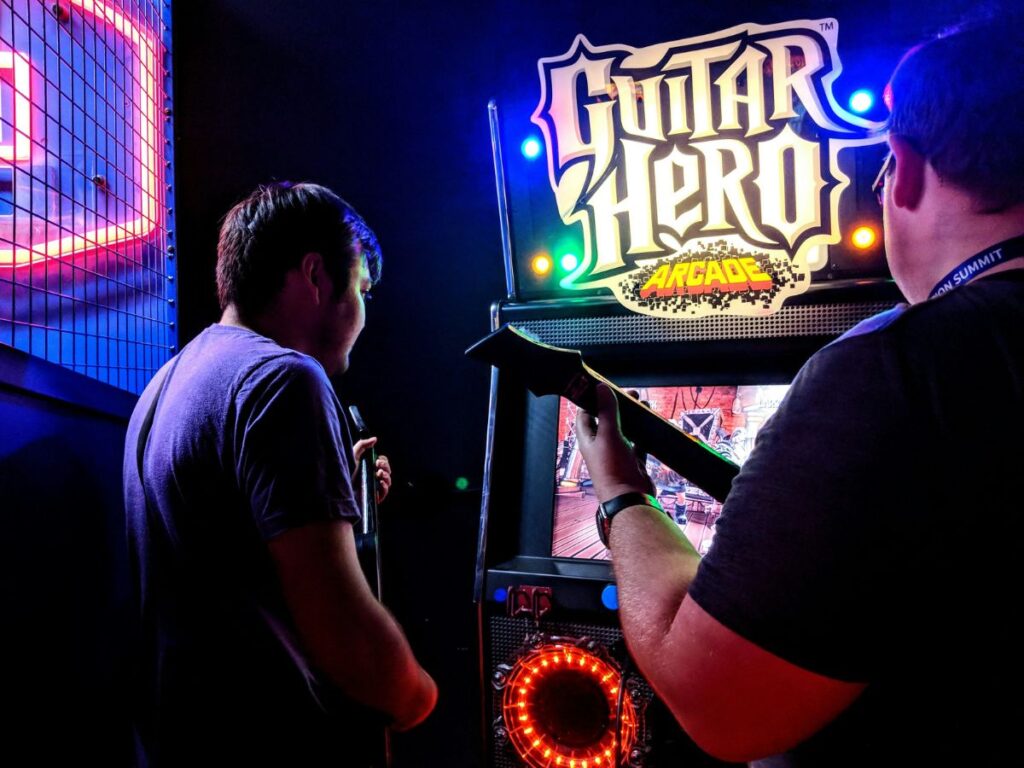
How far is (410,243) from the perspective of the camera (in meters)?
2.73

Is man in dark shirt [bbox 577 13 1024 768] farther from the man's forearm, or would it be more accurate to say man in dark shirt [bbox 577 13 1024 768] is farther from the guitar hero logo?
the guitar hero logo

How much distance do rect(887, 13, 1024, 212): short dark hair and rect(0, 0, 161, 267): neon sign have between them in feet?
5.81

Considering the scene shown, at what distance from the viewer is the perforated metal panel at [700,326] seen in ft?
5.38

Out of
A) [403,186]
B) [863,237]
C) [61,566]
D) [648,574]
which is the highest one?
[403,186]

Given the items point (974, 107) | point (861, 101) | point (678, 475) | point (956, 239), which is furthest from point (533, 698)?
point (861, 101)

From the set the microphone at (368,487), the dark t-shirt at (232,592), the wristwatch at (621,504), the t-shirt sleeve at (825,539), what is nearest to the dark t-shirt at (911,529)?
the t-shirt sleeve at (825,539)

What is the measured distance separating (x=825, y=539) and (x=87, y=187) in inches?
87.1

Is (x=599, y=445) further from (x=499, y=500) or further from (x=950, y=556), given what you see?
(x=499, y=500)

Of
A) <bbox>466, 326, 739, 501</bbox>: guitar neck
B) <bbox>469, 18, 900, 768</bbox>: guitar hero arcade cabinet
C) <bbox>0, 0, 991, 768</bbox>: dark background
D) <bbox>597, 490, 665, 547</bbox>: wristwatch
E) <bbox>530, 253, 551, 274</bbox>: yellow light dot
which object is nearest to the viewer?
<bbox>597, 490, 665, 547</bbox>: wristwatch

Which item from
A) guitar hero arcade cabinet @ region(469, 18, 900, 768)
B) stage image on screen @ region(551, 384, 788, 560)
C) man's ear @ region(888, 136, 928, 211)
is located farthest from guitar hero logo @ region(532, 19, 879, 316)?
man's ear @ region(888, 136, 928, 211)

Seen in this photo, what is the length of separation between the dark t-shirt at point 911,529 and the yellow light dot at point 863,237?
3.41ft

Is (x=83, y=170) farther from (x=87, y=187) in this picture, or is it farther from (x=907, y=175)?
(x=907, y=175)

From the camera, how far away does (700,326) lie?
1.76 meters

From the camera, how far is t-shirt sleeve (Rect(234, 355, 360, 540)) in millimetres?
1161
